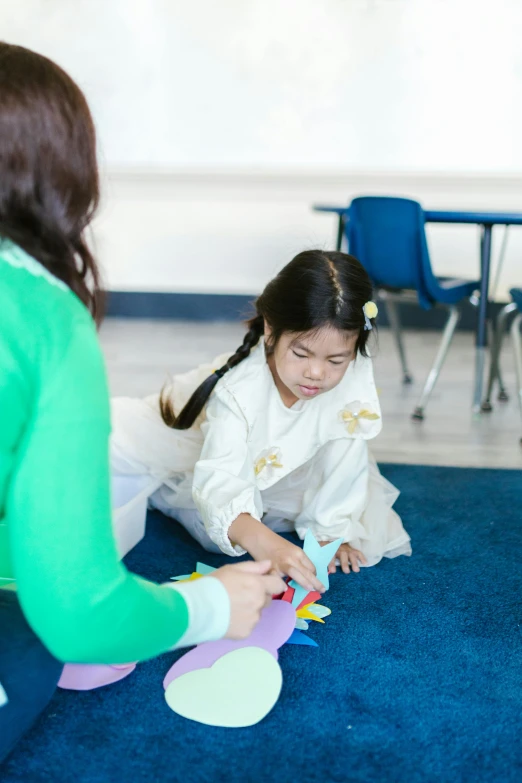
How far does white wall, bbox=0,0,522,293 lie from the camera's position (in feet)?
11.7

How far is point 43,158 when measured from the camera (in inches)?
26.6

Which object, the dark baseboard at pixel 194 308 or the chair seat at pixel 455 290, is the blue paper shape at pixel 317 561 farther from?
the dark baseboard at pixel 194 308

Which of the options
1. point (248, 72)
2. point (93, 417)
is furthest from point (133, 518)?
point (248, 72)

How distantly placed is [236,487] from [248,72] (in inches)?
113

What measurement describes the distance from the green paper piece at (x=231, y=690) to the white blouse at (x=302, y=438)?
33 centimetres

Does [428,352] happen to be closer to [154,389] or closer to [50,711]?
[154,389]

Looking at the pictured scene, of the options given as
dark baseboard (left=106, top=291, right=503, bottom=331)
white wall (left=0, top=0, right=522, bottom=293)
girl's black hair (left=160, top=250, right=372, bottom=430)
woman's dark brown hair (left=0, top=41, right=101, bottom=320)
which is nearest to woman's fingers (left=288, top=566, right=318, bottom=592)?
girl's black hair (left=160, top=250, right=372, bottom=430)

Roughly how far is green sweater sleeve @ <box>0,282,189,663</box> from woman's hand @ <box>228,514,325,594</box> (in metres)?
0.49

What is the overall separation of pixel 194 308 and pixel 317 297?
2812mm

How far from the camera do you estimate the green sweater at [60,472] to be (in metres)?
0.63

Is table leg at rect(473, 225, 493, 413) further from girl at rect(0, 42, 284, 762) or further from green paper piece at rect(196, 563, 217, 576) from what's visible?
girl at rect(0, 42, 284, 762)

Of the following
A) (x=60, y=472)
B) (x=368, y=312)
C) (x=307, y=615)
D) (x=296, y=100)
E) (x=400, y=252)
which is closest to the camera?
(x=60, y=472)

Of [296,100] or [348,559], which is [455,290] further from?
[296,100]

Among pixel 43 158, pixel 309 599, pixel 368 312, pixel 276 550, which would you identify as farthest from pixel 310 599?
pixel 43 158
